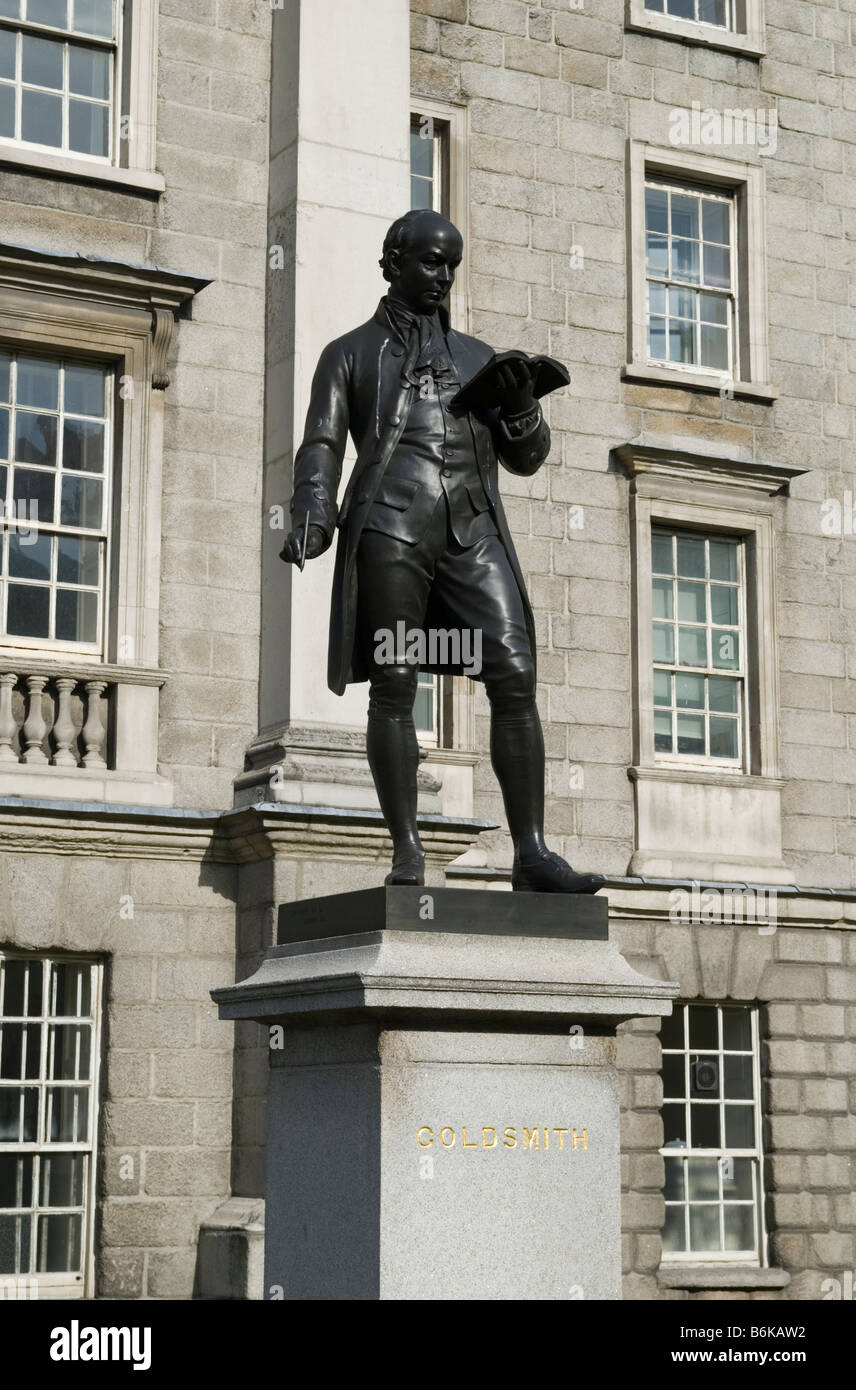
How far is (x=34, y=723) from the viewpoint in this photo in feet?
45.6

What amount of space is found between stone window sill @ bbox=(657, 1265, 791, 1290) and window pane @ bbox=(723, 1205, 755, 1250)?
25 cm

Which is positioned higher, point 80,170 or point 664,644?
point 80,170

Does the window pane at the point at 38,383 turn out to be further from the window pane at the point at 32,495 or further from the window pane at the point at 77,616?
the window pane at the point at 77,616

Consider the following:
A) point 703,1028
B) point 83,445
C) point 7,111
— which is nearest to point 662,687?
point 703,1028

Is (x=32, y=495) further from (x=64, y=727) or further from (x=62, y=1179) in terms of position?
(x=62, y=1179)

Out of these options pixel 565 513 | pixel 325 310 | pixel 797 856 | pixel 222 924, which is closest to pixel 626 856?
pixel 797 856

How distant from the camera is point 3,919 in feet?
44.5

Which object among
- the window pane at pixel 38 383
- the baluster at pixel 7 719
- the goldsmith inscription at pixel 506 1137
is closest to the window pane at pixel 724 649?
the window pane at pixel 38 383

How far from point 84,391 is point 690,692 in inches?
237

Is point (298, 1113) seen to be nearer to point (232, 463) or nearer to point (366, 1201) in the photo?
point (366, 1201)

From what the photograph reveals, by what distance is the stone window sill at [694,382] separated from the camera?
57.0 feet

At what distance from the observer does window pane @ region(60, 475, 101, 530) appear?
47.9 feet

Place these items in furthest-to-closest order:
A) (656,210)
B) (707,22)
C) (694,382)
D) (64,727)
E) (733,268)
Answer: (707,22) → (733,268) → (656,210) → (694,382) → (64,727)

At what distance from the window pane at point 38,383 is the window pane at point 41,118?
176cm
